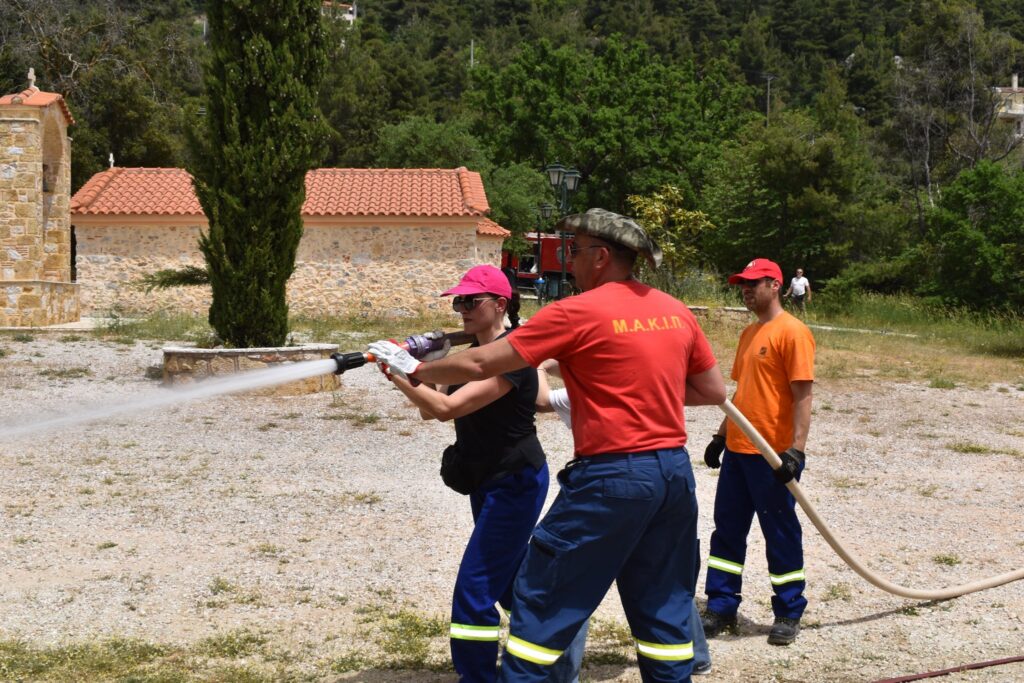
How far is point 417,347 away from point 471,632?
114 cm

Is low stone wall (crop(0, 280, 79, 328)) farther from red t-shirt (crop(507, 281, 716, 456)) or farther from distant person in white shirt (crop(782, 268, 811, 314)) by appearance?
distant person in white shirt (crop(782, 268, 811, 314))

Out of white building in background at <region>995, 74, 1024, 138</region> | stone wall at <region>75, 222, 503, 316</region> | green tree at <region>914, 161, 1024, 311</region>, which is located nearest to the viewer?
green tree at <region>914, 161, 1024, 311</region>

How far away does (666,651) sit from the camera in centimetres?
354

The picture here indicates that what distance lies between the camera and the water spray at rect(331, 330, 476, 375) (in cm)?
374

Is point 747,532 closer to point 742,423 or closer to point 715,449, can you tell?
point 715,449

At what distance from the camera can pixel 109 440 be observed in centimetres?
1012

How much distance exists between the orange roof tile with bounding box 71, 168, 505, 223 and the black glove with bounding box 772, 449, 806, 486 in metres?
23.2

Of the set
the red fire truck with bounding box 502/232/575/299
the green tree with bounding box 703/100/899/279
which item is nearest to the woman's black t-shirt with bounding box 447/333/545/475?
the green tree with bounding box 703/100/899/279

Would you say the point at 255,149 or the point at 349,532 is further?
the point at 255,149

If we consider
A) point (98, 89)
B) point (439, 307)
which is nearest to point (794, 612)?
point (439, 307)

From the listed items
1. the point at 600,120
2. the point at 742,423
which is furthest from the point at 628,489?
the point at 600,120

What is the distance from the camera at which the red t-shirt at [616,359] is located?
11.3ft

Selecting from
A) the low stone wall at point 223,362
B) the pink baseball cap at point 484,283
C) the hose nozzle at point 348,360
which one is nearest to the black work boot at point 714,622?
the pink baseball cap at point 484,283

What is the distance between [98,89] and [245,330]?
93.6ft
